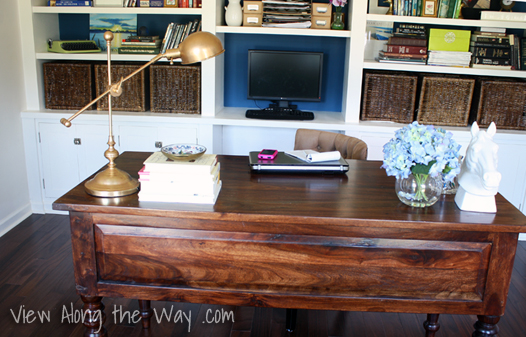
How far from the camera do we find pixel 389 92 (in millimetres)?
3406

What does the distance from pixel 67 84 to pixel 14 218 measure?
3.54 ft

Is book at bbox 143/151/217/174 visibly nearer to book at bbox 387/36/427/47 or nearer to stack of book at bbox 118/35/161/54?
stack of book at bbox 118/35/161/54

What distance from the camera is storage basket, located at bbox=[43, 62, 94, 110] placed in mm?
3541

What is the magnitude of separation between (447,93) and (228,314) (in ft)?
7.25

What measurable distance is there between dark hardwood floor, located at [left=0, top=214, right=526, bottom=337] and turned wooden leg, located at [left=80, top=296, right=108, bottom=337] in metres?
0.59

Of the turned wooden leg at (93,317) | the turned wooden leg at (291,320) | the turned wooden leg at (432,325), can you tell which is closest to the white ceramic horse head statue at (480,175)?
the turned wooden leg at (432,325)

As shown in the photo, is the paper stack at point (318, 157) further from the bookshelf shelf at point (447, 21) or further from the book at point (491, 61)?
the book at point (491, 61)

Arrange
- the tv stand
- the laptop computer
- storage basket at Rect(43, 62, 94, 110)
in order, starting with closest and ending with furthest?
1. the laptop computer
2. the tv stand
3. storage basket at Rect(43, 62, 94, 110)

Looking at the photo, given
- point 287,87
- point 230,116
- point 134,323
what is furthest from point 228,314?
point 287,87

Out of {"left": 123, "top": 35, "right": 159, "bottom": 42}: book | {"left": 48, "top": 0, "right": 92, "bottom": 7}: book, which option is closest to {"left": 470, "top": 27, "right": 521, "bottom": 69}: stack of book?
{"left": 123, "top": 35, "right": 159, "bottom": 42}: book

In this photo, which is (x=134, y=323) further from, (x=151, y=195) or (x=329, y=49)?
(x=329, y=49)

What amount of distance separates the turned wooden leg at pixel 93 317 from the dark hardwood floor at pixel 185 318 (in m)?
0.59

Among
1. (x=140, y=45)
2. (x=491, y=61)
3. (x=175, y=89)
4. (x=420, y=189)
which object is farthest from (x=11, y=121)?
(x=491, y=61)

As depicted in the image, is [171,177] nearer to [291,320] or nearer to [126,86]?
[291,320]
